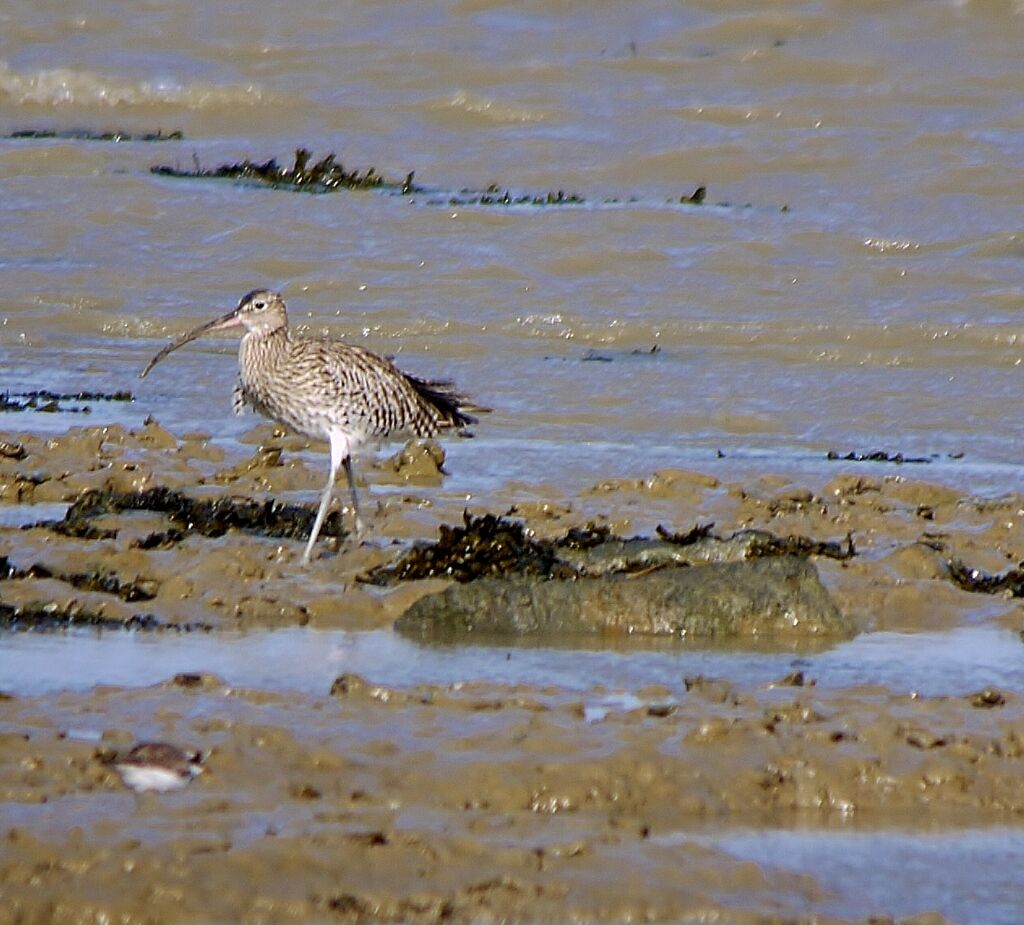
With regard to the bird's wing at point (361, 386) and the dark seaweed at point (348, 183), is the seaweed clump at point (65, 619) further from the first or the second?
the dark seaweed at point (348, 183)

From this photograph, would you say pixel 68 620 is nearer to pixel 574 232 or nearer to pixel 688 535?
pixel 688 535

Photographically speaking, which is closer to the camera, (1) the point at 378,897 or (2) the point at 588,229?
(1) the point at 378,897

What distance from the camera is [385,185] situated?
54.1 ft

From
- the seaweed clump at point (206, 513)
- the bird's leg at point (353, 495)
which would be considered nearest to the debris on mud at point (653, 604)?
the bird's leg at point (353, 495)

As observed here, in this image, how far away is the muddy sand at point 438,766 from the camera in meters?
4.00

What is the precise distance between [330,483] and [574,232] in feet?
22.8

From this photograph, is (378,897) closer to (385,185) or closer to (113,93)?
(385,185)

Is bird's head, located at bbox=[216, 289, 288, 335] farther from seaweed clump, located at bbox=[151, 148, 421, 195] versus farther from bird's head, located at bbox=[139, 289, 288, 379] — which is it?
seaweed clump, located at bbox=[151, 148, 421, 195]

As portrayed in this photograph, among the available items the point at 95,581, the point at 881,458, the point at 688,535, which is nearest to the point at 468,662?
the point at 95,581

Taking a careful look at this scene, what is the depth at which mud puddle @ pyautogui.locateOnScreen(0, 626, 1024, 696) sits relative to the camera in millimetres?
5723

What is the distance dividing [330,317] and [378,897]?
31.9ft

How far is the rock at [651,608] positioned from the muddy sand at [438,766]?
67 mm

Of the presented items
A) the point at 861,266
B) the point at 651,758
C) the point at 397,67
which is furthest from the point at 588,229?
the point at 651,758

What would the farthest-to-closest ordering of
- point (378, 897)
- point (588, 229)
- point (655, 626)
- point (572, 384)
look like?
point (588, 229) < point (572, 384) < point (655, 626) < point (378, 897)
